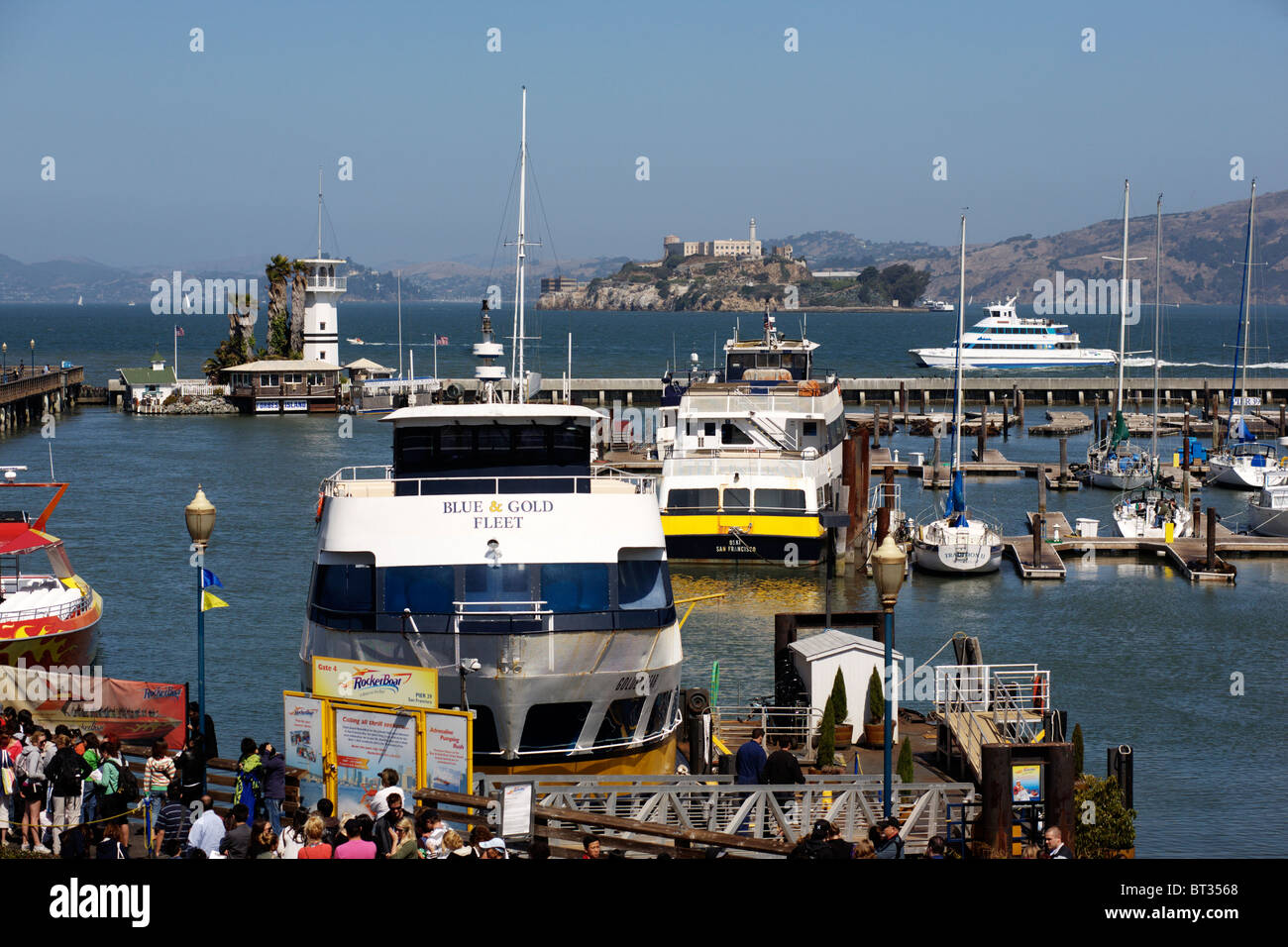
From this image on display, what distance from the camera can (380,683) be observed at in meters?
17.5

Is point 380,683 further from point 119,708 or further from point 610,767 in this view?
point 119,708

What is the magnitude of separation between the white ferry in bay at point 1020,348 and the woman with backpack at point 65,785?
142337 millimetres

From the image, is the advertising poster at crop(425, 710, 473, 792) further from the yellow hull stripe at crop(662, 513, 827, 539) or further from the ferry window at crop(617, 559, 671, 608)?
the yellow hull stripe at crop(662, 513, 827, 539)

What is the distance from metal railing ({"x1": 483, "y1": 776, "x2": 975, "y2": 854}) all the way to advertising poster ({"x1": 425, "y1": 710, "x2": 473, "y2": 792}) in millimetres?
404

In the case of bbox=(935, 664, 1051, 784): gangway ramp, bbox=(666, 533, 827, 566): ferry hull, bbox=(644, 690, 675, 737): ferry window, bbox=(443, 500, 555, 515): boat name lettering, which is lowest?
bbox=(666, 533, 827, 566): ferry hull

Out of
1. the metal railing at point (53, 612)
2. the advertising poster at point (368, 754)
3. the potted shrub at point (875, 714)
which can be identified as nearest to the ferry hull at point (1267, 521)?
the potted shrub at point (875, 714)

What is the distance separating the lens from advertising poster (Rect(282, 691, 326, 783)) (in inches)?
661

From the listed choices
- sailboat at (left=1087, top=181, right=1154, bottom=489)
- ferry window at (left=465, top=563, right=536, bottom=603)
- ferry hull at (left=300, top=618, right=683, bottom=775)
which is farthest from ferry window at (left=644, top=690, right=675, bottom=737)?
sailboat at (left=1087, top=181, right=1154, bottom=489)

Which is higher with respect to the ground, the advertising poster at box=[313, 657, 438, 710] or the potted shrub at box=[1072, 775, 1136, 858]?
the advertising poster at box=[313, 657, 438, 710]

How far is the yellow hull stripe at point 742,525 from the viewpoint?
4856cm

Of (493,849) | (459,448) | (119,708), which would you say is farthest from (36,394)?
(493,849)

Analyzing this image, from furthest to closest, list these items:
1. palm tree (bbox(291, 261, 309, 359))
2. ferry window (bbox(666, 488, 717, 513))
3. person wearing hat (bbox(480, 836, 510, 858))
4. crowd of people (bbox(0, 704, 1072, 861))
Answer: palm tree (bbox(291, 261, 309, 359))
ferry window (bbox(666, 488, 717, 513))
crowd of people (bbox(0, 704, 1072, 861))
person wearing hat (bbox(480, 836, 510, 858))

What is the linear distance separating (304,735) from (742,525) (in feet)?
107

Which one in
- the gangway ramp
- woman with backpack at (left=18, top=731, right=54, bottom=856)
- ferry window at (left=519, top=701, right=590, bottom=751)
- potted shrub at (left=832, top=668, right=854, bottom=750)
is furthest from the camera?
potted shrub at (left=832, top=668, right=854, bottom=750)
